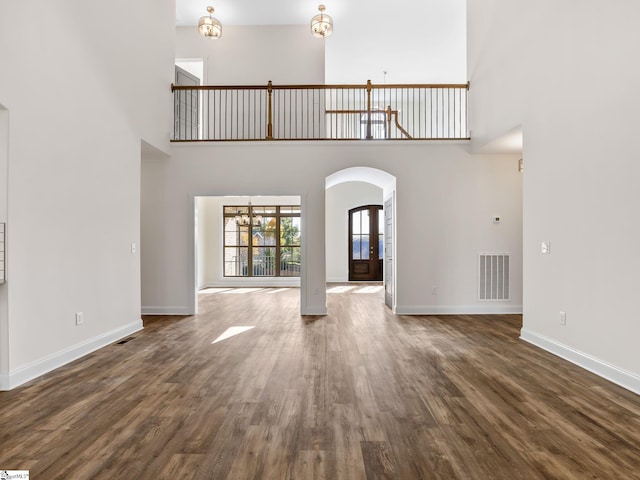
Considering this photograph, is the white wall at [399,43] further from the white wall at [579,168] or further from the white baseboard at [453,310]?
the white baseboard at [453,310]

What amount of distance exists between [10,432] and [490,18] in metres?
6.94

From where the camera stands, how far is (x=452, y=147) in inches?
250

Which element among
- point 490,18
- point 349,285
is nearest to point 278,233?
point 349,285

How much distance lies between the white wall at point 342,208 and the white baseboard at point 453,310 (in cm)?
579

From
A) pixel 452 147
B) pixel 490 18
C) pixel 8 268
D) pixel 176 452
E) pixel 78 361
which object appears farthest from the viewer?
pixel 452 147

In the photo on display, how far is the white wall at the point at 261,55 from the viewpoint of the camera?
311 inches

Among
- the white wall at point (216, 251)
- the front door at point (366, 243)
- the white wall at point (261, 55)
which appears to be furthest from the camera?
the front door at point (366, 243)

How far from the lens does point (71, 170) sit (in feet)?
12.8

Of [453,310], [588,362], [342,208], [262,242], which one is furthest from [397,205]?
[262,242]

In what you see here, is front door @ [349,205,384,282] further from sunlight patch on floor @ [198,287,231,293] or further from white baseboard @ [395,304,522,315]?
white baseboard @ [395,304,522,315]

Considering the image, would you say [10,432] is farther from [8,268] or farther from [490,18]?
[490,18]

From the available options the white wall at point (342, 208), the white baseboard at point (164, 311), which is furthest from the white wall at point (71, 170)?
the white wall at point (342, 208)

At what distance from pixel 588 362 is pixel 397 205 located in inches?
139

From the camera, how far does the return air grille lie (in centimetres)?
634
